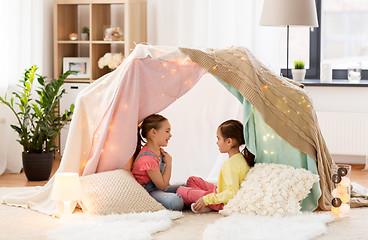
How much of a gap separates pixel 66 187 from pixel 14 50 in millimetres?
2107

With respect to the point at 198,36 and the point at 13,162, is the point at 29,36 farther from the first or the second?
the point at 198,36

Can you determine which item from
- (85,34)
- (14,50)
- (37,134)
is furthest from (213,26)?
(37,134)

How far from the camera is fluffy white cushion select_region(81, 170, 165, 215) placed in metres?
3.25

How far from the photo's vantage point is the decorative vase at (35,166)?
456cm

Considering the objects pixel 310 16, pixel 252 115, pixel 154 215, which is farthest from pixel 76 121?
pixel 310 16

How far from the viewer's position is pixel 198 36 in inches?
210

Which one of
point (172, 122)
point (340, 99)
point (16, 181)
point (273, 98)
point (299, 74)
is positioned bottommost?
point (16, 181)

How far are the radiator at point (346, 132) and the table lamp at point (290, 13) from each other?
3.05 feet

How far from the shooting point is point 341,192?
3318 millimetres

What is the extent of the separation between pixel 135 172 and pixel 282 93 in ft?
3.07

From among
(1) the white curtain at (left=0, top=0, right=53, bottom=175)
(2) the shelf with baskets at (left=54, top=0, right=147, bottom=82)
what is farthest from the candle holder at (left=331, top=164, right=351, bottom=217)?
(1) the white curtain at (left=0, top=0, right=53, bottom=175)

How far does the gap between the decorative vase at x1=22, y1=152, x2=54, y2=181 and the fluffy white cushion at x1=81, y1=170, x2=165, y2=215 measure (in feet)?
4.32

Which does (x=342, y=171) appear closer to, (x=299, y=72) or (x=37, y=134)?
(x=299, y=72)

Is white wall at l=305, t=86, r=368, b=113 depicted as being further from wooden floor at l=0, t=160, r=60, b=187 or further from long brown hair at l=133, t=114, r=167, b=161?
wooden floor at l=0, t=160, r=60, b=187
